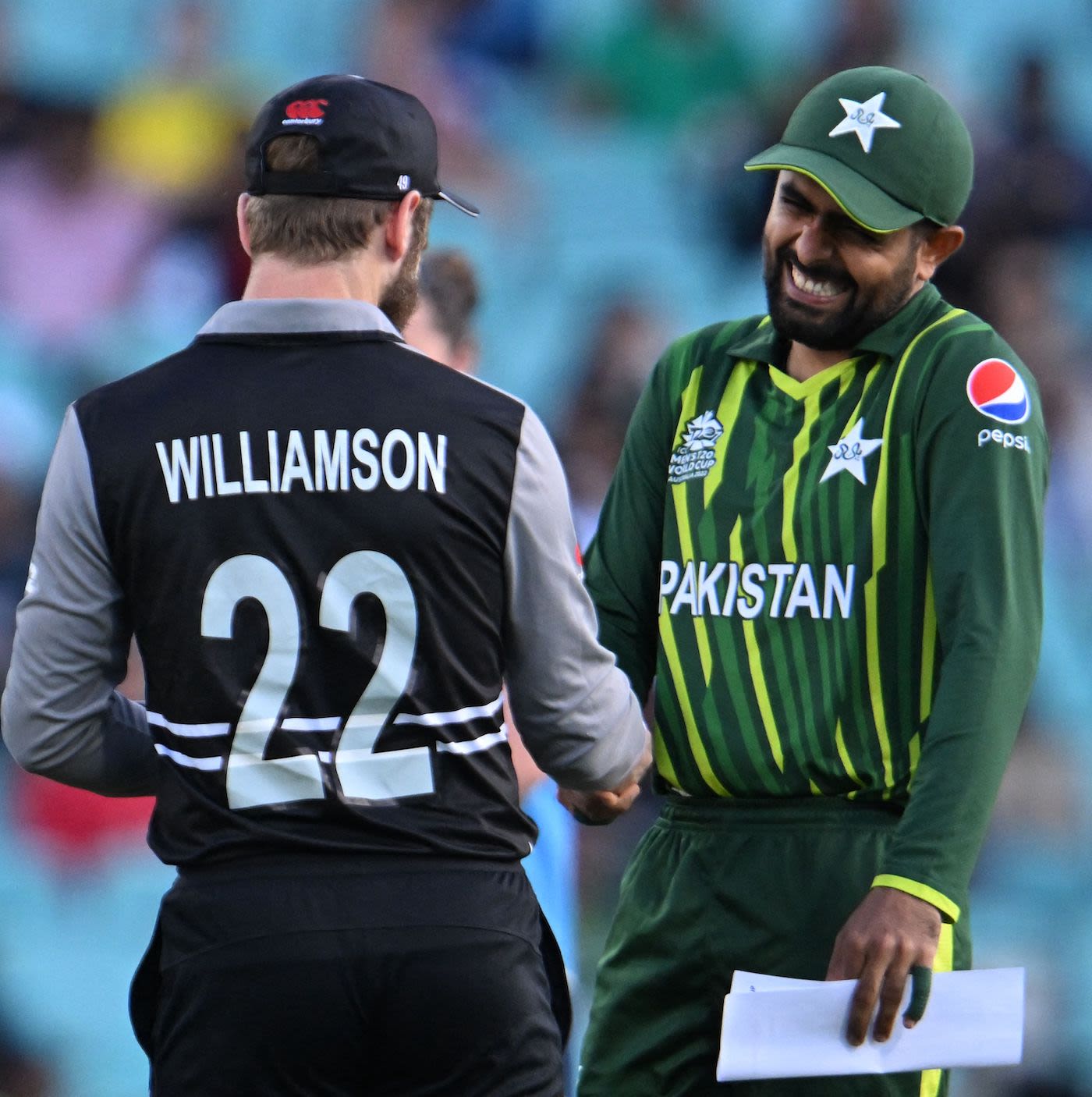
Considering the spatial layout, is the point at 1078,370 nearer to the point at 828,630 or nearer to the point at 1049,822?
the point at 1049,822

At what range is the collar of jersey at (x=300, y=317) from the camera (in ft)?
6.63

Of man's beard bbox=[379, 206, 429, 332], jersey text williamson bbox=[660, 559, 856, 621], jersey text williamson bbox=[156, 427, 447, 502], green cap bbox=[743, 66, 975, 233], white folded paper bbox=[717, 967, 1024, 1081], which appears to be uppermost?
green cap bbox=[743, 66, 975, 233]

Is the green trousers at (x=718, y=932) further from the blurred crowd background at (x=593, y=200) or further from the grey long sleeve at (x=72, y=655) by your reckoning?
the blurred crowd background at (x=593, y=200)

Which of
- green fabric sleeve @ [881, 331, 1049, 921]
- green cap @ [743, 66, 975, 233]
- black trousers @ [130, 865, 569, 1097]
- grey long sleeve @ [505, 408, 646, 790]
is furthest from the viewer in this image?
green cap @ [743, 66, 975, 233]

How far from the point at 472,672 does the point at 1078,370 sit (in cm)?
471

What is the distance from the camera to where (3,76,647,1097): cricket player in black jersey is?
1943mm

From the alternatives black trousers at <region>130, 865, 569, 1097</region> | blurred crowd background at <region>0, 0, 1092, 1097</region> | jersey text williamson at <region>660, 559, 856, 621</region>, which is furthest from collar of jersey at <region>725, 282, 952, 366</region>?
blurred crowd background at <region>0, 0, 1092, 1097</region>

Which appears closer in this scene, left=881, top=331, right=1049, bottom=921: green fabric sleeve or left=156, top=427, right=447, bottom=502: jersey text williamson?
left=156, top=427, right=447, bottom=502: jersey text williamson

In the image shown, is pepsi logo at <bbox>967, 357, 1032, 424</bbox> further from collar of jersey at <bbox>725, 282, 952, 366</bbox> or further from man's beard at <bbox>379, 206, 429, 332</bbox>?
man's beard at <bbox>379, 206, 429, 332</bbox>

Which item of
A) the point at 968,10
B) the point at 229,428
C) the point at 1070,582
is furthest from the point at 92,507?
the point at 968,10

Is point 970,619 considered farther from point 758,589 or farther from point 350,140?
point 350,140

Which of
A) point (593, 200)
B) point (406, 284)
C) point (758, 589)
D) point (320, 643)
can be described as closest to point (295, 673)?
point (320, 643)

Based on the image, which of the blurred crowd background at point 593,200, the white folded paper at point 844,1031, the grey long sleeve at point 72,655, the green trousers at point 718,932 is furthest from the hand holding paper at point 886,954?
the blurred crowd background at point 593,200

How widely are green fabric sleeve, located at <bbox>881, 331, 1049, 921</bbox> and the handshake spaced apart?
34 centimetres
